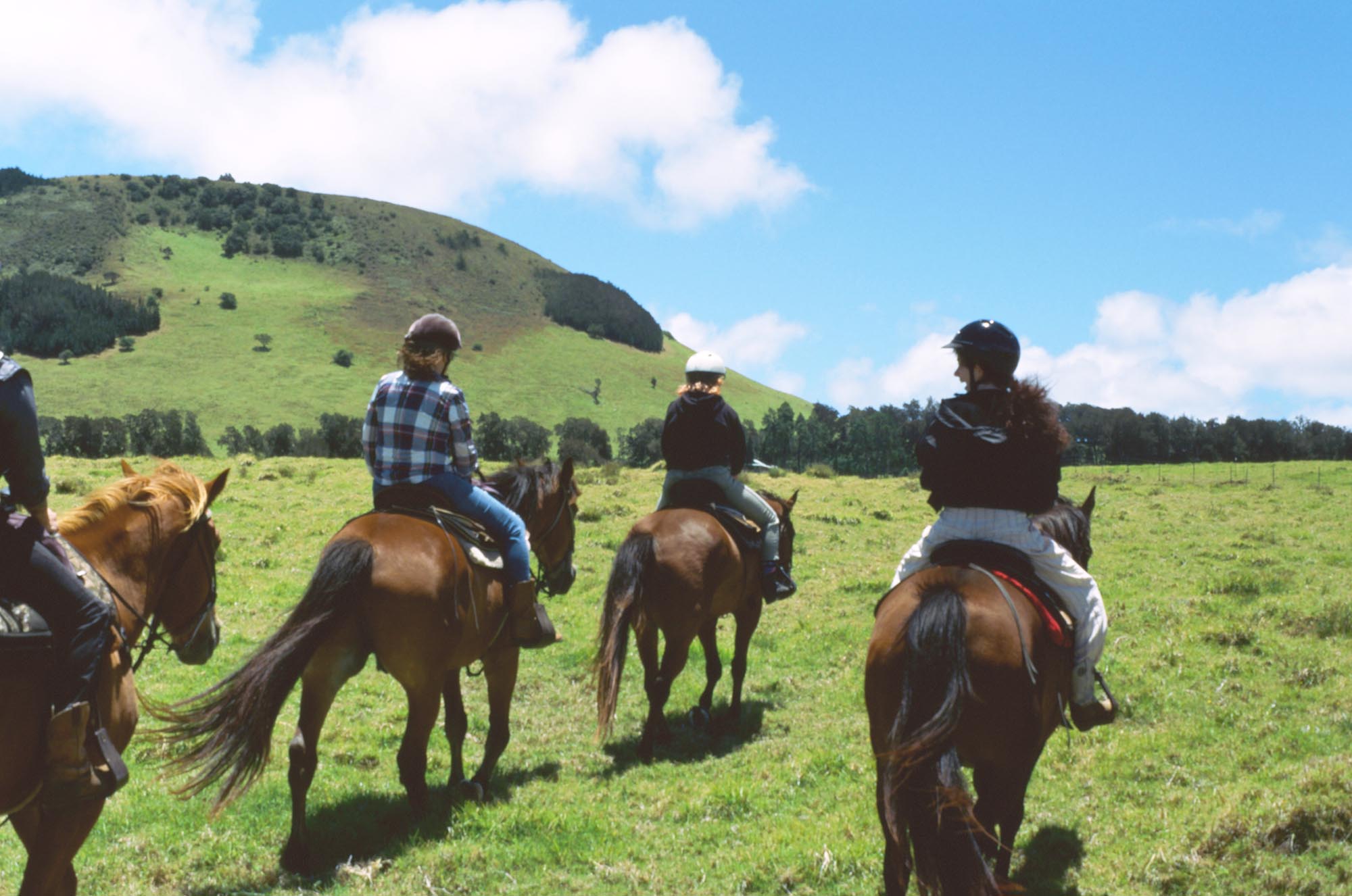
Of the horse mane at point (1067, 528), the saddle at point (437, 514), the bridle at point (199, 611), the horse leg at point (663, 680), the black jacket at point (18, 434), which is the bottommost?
the horse leg at point (663, 680)

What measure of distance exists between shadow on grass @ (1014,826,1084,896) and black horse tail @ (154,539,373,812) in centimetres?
478

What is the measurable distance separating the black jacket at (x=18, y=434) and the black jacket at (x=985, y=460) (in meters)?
4.48

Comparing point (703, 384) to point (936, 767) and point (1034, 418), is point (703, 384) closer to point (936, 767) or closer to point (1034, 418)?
point (1034, 418)

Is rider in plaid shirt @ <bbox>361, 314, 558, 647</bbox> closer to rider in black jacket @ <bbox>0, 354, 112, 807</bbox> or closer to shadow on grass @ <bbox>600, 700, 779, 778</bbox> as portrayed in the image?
shadow on grass @ <bbox>600, 700, 779, 778</bbox>

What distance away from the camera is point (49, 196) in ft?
A: 591

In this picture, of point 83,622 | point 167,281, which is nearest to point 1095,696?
point 83,622

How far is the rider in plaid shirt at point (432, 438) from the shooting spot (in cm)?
667

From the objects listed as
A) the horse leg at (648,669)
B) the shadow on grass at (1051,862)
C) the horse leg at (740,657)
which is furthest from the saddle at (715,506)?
the shadow on grass at (1051,862)

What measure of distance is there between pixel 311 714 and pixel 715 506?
186 inches

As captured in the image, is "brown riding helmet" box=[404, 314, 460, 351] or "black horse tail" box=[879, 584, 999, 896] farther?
"brown riding helmet" box=[404, 314, 460, 351]

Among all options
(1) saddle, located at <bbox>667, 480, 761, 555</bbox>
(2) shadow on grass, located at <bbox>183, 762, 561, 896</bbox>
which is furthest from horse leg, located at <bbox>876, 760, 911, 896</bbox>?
(1) saddle, located at <bbox>667, 480, 761, 555</bbox>

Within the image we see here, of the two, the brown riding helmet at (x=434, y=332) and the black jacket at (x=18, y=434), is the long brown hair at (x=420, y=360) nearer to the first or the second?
the brown riding helmet at (x=434, y=332)

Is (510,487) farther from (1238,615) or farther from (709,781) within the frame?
(1238,615)

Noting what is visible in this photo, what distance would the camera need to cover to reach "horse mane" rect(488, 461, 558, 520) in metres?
8.41
